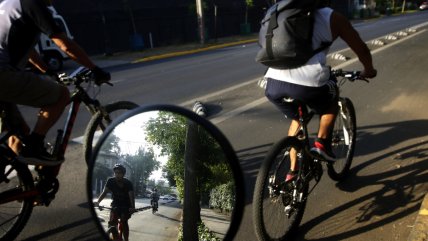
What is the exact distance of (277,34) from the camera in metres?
2.89

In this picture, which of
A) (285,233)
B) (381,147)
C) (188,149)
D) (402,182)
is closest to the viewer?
(188,149)

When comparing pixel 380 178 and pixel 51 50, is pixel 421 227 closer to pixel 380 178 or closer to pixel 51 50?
pixel 380 178

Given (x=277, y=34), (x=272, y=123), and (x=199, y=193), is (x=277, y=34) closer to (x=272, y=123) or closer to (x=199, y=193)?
(x=199, y=193)

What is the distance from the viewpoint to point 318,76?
2.99 metres

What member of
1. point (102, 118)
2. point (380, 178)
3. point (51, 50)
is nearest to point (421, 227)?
point (380, 178)

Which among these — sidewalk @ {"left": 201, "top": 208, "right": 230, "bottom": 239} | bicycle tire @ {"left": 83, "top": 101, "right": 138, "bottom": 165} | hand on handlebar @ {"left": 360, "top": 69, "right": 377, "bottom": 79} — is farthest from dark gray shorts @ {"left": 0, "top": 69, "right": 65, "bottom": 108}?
hand on handlebar @ {"left": 360, "top": 69, "right": 377, "bottom": 79}

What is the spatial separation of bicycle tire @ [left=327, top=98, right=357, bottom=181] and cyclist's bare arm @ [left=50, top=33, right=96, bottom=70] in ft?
7.43

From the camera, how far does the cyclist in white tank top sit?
290 cm

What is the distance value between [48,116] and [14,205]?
0.73 meters

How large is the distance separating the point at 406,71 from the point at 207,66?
6.99 meters

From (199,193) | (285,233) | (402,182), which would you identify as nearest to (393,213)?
(402,182)

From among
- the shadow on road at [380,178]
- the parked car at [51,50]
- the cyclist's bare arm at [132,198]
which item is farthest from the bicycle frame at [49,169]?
the parked car at [51,50]

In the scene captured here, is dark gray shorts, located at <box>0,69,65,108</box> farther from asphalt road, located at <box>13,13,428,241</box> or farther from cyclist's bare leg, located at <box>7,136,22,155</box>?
asphalt road, located at <box>13,13,428,241</box>

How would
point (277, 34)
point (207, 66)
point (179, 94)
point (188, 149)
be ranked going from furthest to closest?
point (207, 66), point (179, 94), point (277, 34), point (188, 149)
